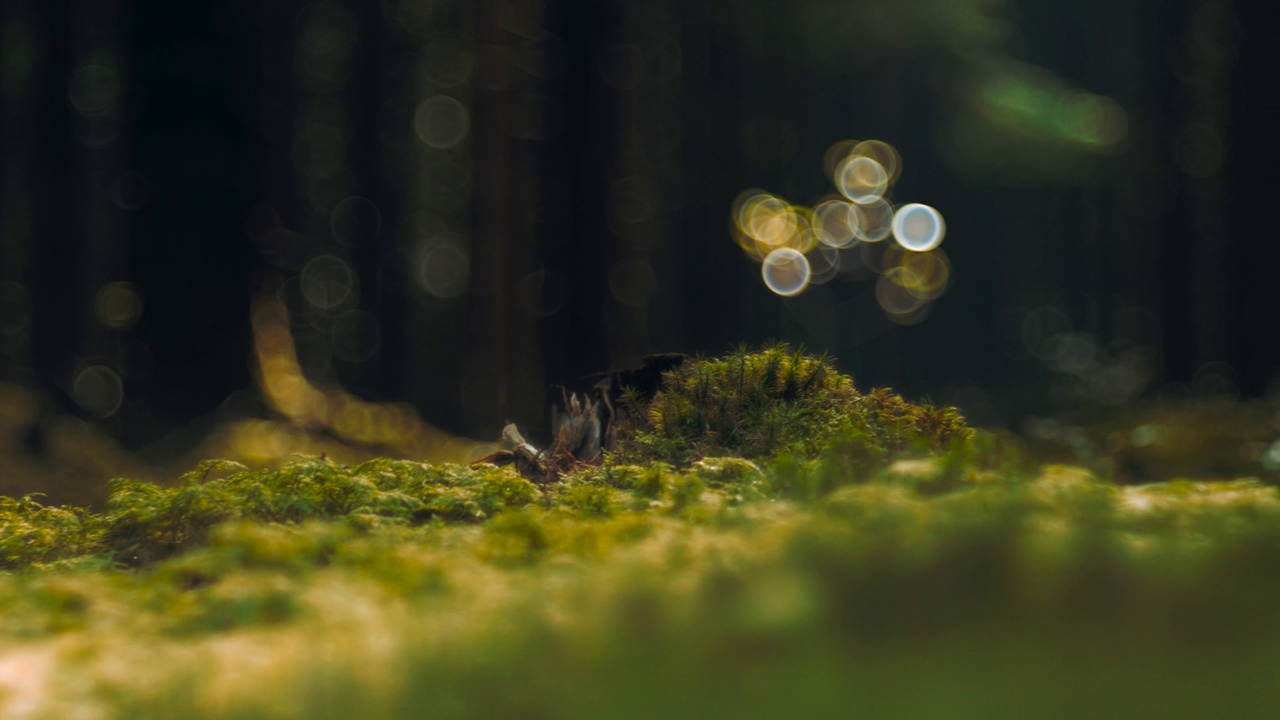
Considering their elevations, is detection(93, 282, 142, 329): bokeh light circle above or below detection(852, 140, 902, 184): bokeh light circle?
below

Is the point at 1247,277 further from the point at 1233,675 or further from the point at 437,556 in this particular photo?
the point at 437,556

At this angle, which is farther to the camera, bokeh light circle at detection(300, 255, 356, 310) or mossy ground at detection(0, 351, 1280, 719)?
bokeh light circle at detection(300, 255, 356, 310)

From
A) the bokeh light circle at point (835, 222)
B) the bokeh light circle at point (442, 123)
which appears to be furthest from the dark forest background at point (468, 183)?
the bokeh light circle at point (835, 222)

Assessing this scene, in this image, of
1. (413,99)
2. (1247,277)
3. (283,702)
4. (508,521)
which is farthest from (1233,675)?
(413,99)

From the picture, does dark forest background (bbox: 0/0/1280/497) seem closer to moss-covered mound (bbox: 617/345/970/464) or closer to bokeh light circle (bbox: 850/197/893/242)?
bokeh light circle (bbox: 850/197/893/242)

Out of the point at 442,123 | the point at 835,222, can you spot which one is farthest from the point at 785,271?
the point at 442,123

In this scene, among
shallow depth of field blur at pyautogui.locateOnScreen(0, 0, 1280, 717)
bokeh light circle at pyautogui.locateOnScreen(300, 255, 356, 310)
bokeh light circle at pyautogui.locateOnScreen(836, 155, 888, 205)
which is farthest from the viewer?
bokeh light circle at pyautogui.locateOnScreen(836, 155, 888, 205)

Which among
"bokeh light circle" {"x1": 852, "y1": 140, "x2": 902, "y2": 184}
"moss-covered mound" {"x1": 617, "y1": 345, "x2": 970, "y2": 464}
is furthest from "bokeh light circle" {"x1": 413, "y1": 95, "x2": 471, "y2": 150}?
"moss-covered mound" {"x1": 617, "y1": 345, "x2": 970, "y2": 464}
